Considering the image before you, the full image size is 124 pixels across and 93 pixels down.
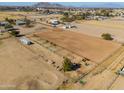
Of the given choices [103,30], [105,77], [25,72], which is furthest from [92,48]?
[103,30]

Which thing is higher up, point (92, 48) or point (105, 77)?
point (92, 48)

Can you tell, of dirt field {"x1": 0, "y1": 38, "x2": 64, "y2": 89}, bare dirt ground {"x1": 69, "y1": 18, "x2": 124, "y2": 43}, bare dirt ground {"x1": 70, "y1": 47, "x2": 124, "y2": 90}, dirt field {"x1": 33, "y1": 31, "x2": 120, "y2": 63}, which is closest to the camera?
bare dirt ground {"x1": 70, "y1": 47, "x2": 124, "y2": 90}

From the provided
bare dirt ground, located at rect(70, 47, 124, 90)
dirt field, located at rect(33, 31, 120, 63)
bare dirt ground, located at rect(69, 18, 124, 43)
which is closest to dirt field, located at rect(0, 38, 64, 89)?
bare dirt ground, located at rect(70, 47, 124, 90)

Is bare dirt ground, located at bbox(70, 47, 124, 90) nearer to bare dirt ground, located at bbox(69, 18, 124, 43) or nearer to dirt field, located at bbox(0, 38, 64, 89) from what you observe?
dirt field, located at bbox(0, 38, 64, 89)

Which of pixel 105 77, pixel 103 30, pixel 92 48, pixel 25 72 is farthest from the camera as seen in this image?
pixel 103 30

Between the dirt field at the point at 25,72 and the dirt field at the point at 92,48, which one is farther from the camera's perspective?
the dirt field at the point at 92,48

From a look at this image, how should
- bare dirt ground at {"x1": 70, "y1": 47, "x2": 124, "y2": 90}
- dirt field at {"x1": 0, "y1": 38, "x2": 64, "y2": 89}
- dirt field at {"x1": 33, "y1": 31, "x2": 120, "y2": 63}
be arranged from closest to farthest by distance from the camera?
bare dirt ground at {"x1": 70, "y1": 47, "x2": 124, "y2": 90} < dirt field at {"x1": 0, "y1": 38, "x2": 64, "y2": 89} < dirt field at {"x1": 33, "y1": 31, "x2": 120, "y2": 63}

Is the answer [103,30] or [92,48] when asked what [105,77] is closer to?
[92,48]

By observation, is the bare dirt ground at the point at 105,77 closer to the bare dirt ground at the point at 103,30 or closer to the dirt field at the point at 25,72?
the dirt field at the point at 25,72

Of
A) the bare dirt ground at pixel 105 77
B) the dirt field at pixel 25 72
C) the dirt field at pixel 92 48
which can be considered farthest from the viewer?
the dirt field at pixel 92 48

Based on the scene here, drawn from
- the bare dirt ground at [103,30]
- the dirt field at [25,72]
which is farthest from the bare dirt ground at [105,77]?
the bare dirt ground at [103,30]
